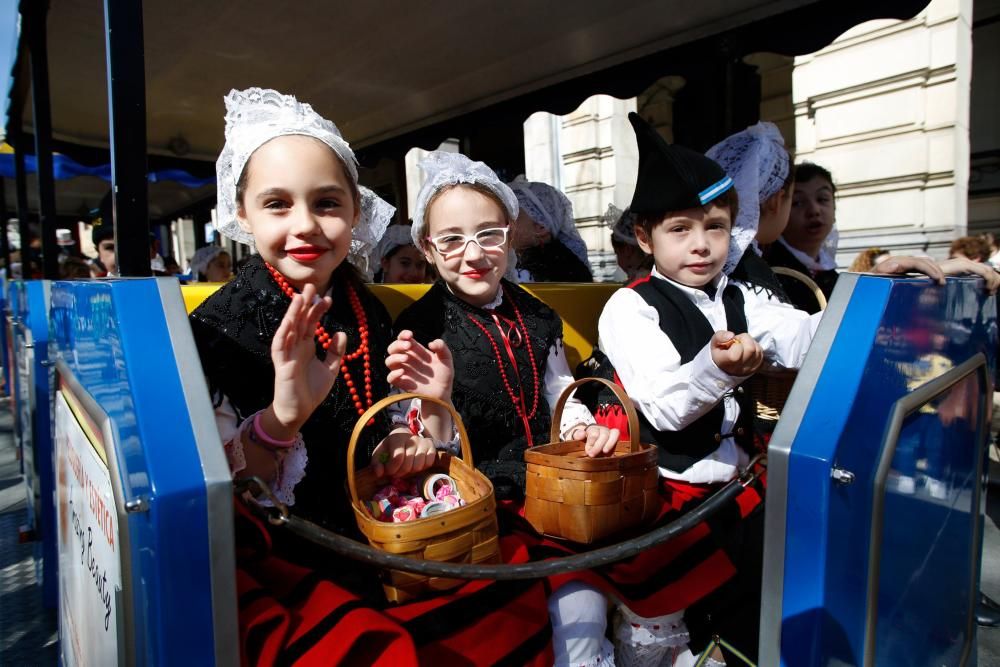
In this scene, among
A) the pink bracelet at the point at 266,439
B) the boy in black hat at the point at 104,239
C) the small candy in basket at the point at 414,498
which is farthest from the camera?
the boy in black hat at the point at 104,239

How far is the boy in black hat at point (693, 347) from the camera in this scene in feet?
5.64

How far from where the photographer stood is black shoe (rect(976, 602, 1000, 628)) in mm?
2430

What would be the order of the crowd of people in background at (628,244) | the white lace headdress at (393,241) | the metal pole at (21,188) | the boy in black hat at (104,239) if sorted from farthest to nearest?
the boy in black hat at (104,239)
the metal pole at (21,188)
the white lace headdress at (393,241)
the crowd of people in background at (628,244)

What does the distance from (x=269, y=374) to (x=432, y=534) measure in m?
0.60

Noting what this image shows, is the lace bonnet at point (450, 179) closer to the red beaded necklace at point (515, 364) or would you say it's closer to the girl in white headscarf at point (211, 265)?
the red beaded necklace at point (515, 364)

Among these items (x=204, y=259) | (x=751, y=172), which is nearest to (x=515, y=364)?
(x=751, y=172)

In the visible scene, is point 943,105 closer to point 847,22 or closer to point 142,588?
point 847,22

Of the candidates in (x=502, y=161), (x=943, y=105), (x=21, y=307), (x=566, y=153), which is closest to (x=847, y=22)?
(x=21, y=307)

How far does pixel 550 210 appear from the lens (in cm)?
368

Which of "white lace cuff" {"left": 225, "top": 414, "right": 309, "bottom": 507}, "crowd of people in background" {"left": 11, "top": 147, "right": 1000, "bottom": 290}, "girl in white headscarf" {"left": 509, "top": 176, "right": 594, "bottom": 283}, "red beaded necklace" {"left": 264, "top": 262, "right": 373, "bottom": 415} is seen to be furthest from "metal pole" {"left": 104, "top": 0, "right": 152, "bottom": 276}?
"girl in white headscarf" {"left": 509, "top": 176, "right": 594, "bottom": 283}

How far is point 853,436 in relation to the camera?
113 centimetres

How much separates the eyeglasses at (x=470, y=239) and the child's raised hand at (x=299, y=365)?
0.70 m

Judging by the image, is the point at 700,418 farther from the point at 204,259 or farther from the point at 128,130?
the point at 204,259

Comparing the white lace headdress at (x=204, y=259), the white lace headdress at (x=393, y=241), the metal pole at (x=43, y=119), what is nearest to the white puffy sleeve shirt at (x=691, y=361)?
the white lace headdress at (x=393, y=241)
